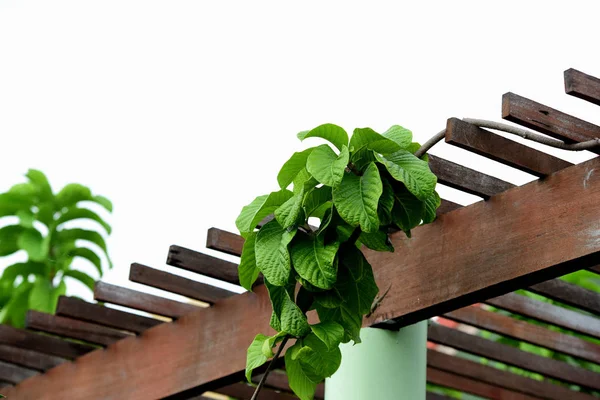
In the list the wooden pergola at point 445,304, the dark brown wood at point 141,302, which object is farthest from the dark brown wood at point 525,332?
the dark brown wood at point 141,302

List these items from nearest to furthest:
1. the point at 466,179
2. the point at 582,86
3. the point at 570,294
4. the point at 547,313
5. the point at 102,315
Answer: the point at 582,86 → the point at 466,179 → the point at 570,294 → the point at 547,313 → the point at 102,315

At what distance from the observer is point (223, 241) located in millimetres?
2865

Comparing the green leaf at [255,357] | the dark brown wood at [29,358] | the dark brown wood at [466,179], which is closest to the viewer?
the green leaf at [255,357]

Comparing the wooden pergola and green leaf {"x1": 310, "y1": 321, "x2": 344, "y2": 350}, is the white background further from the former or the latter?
green leaf {"x1": 310, "y1": 321, "x2": 344, "y2": 350}

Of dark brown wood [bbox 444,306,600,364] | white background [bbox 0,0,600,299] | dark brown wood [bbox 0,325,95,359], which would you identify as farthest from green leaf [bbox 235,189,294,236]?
white background [bbox 0,0,600,299]

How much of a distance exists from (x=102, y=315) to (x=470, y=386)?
61.9 inches

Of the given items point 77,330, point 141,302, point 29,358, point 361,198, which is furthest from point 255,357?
point 29,358

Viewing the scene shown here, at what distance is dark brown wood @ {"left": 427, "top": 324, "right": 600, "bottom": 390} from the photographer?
3.52 m

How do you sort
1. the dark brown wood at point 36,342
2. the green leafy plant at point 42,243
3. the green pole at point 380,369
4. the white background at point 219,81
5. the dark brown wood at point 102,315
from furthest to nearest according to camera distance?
1. the white background at point 219,81
2. the green leafy plant at point 42,243
3. the dark brown wood at point 36,342
4. the dark brown wood at point 102,315
5. the green pole at point 380,369

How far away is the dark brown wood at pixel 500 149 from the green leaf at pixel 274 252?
1.31ft

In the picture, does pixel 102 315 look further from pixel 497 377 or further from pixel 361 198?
pixel 361 198

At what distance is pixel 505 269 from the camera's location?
7.22 feet

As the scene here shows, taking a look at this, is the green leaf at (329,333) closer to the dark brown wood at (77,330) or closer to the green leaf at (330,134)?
the green leaf at (330,134)

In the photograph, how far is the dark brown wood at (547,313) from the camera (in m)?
3.16
